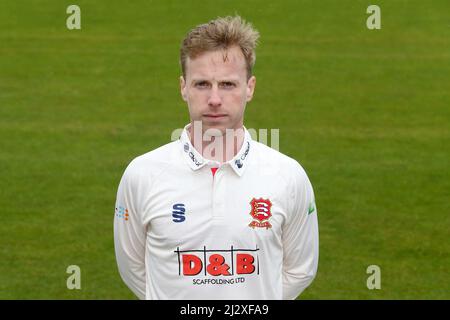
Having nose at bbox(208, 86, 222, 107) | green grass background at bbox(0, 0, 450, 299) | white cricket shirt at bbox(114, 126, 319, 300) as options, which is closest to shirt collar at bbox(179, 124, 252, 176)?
white cricket shirt at bbox(114, 126, 319, 300)

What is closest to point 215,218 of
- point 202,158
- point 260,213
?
point 260,213

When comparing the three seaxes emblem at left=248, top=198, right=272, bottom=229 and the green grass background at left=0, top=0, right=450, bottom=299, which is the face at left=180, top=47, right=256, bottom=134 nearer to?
the three seaxes emblem at left=248, top=198, right=272, bottom=229

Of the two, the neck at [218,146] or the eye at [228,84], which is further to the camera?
the neck at [218,146]

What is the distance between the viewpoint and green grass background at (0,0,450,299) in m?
11.3

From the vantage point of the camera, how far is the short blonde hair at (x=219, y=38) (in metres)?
5.09

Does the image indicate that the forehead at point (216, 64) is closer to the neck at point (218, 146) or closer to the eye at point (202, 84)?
the eye at point (202, 84)

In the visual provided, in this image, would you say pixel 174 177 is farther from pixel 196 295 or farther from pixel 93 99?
pixel 93 99

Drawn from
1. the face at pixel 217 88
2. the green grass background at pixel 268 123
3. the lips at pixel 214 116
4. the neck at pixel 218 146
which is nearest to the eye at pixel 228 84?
the face at pixel 217 88

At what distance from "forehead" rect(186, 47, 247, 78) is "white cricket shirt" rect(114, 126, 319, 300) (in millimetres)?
389

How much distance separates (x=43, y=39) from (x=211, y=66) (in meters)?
18.7

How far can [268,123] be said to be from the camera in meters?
17.1

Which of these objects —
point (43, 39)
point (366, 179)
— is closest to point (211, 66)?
point (366, 179)

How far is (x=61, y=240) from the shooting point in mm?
11914

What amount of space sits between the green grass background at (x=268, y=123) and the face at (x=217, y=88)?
553 cm
